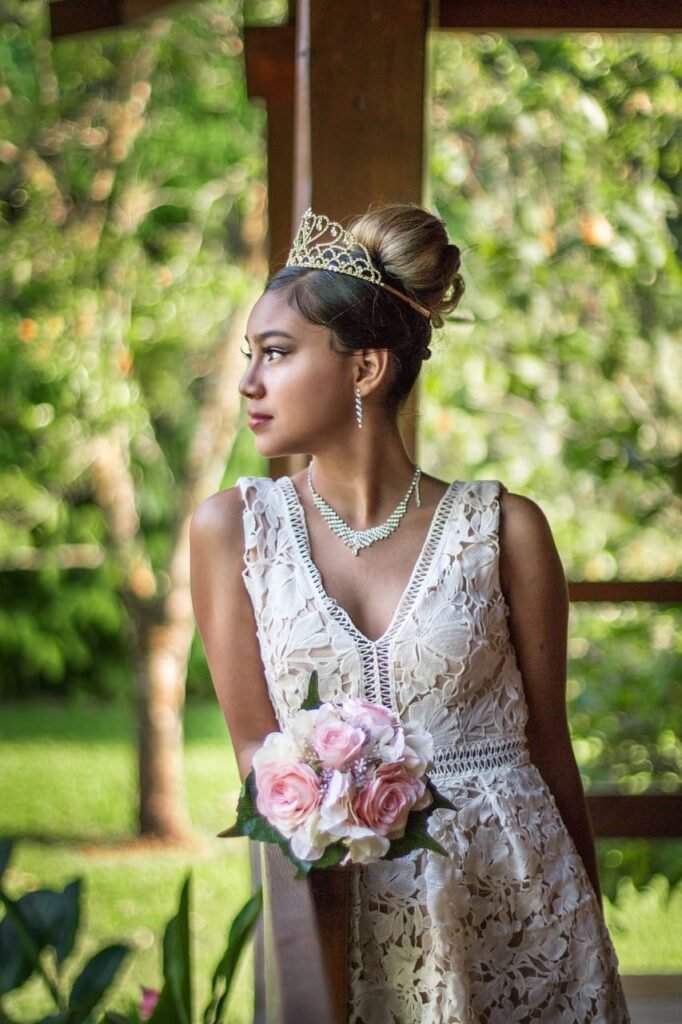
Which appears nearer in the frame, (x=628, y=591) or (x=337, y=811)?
(x=337, y=811)

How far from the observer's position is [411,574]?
2.27 metres

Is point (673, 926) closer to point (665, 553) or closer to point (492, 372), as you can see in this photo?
point (665, 553)

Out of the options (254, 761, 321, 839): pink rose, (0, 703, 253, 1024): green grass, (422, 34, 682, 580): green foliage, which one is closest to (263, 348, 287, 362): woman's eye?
(254, 761, 321, 839): pink rose

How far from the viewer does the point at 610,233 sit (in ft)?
14.1

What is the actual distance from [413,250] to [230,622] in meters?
0.67

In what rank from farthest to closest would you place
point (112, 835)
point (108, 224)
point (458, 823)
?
point (112, 835) → point (108, 224) → point (458, 823)

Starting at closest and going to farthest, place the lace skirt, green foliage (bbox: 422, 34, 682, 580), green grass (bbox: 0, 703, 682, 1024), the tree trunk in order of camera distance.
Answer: the lace skirt < green foliage (bbox: 422, 34, 682, 580) < green grass (bbox: 0, 703, 682, 1024) < the tree trunk

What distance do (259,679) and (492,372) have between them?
7.93ft

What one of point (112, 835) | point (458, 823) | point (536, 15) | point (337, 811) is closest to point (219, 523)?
point (458, 823)

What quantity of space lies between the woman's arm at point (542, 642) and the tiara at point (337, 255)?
16.3 inches

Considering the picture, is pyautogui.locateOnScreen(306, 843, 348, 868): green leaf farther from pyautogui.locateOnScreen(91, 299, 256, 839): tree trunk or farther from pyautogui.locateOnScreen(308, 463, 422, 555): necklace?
pyautogui.locateOnScreen(91, 299, 256, 839): tree trunk

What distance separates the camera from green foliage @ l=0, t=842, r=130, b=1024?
1.31 metres

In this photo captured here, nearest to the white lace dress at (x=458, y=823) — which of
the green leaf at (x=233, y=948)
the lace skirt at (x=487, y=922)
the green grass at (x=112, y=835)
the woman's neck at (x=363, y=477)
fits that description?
the lace skirt at (x=487, y=922)

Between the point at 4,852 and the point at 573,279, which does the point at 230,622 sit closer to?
the point at 4,852
